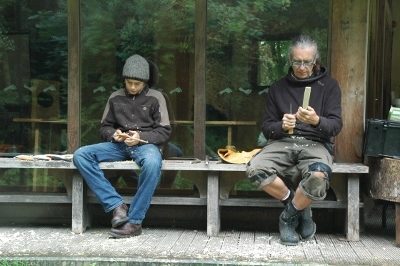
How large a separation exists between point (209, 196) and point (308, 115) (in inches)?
36.2

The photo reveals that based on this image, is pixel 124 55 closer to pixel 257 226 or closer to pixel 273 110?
pixel 273 110

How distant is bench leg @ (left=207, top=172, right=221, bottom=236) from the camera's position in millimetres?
4022

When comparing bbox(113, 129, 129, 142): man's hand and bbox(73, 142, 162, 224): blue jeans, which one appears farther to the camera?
bbox(113, 129, 129, 142): man's hand

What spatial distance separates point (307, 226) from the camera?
3.94 m

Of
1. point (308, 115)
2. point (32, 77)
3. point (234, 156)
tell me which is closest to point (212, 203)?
point (234, 156)

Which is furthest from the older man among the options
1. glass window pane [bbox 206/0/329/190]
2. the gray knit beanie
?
the gray knit beanie

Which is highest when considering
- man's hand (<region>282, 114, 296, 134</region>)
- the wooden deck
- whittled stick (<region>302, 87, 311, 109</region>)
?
whittled stick (<region>302, 87, 311, 109</region>)

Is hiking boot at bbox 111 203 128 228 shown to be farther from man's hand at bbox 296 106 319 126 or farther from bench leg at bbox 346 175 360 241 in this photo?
bench leg at bbox 346 175 360 241

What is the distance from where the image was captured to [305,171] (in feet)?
12.2

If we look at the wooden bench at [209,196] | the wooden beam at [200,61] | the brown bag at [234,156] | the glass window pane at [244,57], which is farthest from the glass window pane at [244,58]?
the wooden bench at [209,196]

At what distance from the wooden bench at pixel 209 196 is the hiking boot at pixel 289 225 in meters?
0.27

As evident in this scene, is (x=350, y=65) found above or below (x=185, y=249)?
above

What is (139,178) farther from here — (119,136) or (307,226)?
(307,226)

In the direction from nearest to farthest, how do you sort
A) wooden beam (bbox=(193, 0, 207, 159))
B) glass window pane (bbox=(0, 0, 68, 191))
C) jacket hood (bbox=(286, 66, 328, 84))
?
1. jacket hood (bbox=(286, 66, 328, 84))
2. wooden beam (bbox=(193, 0, 207, 159))
3. glass window pane (bbox=(0, 0, 68, 191))
